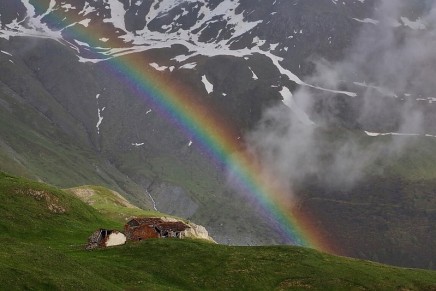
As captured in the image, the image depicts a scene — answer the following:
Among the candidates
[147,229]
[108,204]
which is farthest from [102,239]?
[108,204]

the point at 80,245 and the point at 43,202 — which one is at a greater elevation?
the point at 43,202

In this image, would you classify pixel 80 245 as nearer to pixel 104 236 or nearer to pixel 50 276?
pixel 104 236

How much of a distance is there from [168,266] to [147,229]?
27.8 m

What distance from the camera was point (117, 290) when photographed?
47375 millimetres

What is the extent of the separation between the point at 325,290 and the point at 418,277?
48.2ft

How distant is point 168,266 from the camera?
6256 centimetres

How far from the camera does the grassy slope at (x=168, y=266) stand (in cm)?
4741

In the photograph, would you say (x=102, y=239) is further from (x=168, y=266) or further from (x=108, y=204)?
(x=108, y=204)

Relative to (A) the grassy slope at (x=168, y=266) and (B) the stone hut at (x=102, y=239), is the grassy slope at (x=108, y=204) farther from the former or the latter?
(A) the grassy slope at (x=168, y=266)

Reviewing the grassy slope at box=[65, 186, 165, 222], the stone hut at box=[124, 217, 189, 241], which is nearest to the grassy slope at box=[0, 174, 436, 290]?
the stone hut at box=[124, 217, 189, 241]

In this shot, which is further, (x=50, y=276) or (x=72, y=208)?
(x=72, y=208)

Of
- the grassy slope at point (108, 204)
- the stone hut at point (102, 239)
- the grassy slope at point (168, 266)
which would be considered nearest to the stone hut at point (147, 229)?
the stone hut at point (102, 239)

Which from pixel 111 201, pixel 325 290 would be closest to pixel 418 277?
pixel 325 290

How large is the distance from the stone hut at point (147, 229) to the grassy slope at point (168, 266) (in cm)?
924
